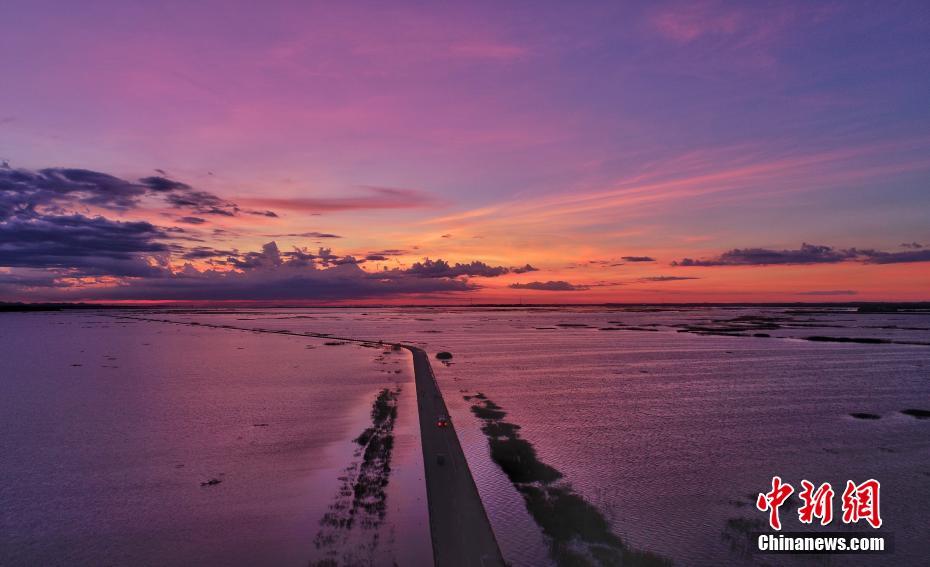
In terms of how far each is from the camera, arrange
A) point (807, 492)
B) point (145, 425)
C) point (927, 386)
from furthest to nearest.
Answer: point (927, 386) → point (145, 425) → point (807, 492)

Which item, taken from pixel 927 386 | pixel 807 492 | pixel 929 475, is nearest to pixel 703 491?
pixel 807 492

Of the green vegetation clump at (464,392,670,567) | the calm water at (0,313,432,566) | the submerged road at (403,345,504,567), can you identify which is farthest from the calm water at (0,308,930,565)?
the submerged road at (403,345,504,567)

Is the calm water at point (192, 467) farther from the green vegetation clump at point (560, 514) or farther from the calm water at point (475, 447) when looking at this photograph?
the green vegetation clump at point (560, 514)

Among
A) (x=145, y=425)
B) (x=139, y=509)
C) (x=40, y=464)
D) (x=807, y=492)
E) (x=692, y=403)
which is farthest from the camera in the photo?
(x=692, y=403)

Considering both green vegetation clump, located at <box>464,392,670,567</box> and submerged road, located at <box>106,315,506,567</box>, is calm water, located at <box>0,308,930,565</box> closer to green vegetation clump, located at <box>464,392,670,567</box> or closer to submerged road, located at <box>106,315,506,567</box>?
green vegetation clump, located at <box>464,392,670,567</box>

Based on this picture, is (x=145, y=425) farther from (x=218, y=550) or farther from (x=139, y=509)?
(x=218, y=550)

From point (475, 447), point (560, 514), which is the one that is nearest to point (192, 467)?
point (475, 447)
